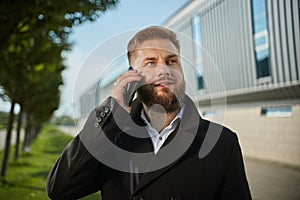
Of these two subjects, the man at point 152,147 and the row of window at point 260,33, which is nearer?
the man at point 152,147

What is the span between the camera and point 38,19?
2.99 meters

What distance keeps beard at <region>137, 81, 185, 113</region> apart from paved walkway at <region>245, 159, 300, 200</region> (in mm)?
1668

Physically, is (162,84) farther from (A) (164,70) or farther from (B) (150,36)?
(B) (150,36)

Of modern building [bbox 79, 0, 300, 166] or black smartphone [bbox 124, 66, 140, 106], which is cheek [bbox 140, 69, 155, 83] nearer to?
black smartphone [bbox 124, 66, 140, 106]

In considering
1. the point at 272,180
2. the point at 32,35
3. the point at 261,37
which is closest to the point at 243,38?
the point at 261,37

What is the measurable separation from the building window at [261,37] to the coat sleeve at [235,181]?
62.8 inches

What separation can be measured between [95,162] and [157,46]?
33 centimetres

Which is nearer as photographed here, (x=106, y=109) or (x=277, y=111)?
(x=106, y=109)

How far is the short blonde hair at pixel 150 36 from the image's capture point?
78cm

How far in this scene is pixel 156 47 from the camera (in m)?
0.75

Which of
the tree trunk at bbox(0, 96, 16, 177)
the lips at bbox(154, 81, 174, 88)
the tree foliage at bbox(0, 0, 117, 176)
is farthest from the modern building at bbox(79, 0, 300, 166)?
the tree trunk at bbox(0, 96, 16, 177)

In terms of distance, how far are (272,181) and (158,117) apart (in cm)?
174

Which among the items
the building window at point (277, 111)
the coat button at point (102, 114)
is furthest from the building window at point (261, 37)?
the coat button at point (102, 114)

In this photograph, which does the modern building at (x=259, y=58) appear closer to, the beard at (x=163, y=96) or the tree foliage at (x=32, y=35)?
the tree foliage at (x=32, y=35)
